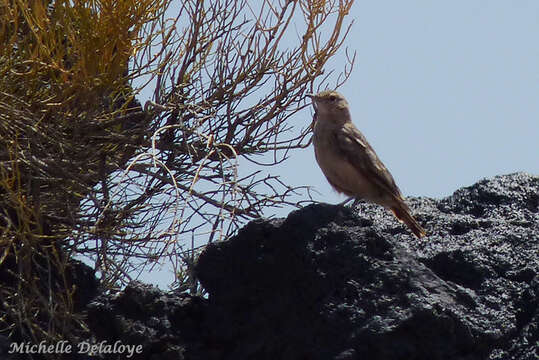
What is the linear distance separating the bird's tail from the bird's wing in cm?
54

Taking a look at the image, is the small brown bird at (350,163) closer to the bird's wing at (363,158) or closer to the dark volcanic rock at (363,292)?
the bird's wing at (363,158)

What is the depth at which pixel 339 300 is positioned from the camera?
421 centimetres

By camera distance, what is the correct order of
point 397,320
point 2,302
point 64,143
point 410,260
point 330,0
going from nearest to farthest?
point 397,320 → point 410,260 → point 2,302 → point 64,143 → point 330,0

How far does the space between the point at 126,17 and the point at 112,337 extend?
1942 mm

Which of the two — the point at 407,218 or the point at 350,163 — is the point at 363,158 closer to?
the point at 350,163

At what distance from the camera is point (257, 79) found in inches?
267

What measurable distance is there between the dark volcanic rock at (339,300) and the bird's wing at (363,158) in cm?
142

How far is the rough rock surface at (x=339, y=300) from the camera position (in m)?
4.10

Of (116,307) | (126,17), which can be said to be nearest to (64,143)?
(126,17)

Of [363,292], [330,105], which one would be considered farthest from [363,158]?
[363,292]

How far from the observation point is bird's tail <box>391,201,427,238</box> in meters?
4.98

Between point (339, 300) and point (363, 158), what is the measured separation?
7.25ft

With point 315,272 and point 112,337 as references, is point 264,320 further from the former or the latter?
point 112,337

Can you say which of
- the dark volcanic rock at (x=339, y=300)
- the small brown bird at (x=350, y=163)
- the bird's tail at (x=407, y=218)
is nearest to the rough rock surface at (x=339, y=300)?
the dark volcanic rock at (x=339, y=300)
